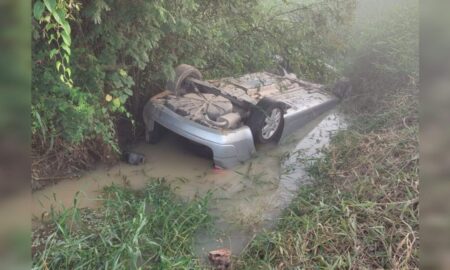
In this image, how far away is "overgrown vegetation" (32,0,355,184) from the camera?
306cm

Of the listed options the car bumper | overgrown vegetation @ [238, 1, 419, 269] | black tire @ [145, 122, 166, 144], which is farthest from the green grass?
black tire @ [145, 122, 166, 144]

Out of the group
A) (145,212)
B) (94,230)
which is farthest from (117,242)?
(145,212)

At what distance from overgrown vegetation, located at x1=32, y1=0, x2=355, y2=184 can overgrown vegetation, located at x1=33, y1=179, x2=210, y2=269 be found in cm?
59

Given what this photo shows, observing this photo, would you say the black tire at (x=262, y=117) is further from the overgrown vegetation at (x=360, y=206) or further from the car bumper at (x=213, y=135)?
the overgrown vegetation at (x=360, y=206)

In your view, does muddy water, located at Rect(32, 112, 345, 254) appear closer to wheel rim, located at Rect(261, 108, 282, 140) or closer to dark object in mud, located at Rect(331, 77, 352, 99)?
wheel rim, located at Rect(261, 108, 282, 140)

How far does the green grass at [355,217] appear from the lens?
8.57ft

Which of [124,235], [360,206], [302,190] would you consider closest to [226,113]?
[302,190]

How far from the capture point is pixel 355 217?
288 cm

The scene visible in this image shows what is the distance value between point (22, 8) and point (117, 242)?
220 centimetres

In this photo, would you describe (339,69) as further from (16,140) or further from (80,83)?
(16,140)

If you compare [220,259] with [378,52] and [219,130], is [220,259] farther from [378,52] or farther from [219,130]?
[378,52]

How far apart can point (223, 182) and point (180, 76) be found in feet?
3.31

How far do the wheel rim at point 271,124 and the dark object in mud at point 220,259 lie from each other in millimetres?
1712

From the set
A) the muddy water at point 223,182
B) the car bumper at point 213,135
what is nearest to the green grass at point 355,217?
the muddy water at point 223,182
